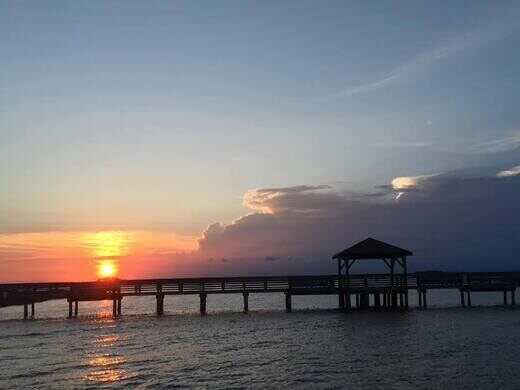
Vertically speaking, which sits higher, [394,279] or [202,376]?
[394,279]

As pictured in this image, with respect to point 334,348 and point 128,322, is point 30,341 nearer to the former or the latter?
point 128,322

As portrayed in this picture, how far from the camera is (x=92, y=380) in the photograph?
19516 millimetres

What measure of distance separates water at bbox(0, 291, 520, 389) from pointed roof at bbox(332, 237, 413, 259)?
14.1 ft

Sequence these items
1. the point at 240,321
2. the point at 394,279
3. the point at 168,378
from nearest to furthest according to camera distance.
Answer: the point at 168,378
the point at 240,321
the point at 394,279

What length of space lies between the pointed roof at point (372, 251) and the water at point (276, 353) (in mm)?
4295

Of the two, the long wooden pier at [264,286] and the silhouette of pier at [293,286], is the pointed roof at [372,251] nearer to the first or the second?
the silhouette of pier at [293,286]

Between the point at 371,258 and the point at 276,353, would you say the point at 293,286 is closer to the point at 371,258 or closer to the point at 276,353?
the point at 371,258

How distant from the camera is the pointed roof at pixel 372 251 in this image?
132 ft

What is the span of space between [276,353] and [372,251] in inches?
700

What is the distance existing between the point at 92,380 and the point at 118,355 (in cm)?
519

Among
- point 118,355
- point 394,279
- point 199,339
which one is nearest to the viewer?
point 118,355

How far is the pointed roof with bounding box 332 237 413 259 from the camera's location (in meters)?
40.2

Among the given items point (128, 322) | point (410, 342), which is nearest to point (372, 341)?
point (410, 342)

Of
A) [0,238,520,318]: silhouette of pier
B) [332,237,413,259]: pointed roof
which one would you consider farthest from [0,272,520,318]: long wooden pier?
[332,237,413,259]: pointed roof
